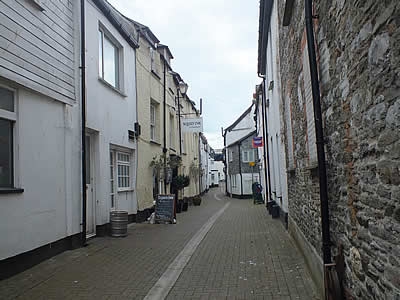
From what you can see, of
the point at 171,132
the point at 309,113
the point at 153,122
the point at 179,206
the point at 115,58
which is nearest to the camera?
the point at 309,113

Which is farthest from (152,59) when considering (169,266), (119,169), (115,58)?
(169,266)

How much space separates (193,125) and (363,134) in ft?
54.7


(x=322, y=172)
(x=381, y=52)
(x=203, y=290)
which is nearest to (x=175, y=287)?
(x=203, y=290)

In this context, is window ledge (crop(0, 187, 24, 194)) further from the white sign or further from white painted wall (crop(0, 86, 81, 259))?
the white sign

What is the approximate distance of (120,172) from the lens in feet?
40.3

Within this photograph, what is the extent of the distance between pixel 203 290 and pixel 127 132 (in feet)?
25.9

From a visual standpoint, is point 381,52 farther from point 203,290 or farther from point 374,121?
point 203,290

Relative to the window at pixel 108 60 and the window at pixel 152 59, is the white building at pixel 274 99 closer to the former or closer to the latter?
the window at pixel 152 59

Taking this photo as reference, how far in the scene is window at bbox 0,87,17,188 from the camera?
6.12m

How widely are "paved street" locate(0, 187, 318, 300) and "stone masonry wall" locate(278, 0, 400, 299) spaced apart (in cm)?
163

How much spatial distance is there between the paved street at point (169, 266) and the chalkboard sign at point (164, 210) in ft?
11.4

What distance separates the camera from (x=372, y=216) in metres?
3.05

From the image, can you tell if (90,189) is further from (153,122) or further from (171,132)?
(171,132)

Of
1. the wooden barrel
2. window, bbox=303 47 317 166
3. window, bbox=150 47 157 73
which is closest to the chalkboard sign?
the wooden barrel
